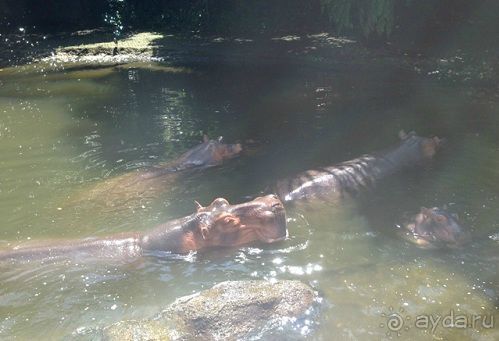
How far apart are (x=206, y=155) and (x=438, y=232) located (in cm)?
379

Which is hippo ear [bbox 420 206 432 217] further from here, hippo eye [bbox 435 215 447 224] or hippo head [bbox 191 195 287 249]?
hippo head [bbox 191 195 287 249]

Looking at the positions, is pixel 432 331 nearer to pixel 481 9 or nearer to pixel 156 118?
pixel 156 118

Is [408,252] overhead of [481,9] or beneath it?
beneath

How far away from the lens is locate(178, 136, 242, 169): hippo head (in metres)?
8.53

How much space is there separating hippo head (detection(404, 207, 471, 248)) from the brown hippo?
11.2 feet

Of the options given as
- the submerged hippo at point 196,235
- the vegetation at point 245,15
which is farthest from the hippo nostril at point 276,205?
the vegetation at point 245,15

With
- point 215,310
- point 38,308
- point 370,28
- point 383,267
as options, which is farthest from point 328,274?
point 370,28

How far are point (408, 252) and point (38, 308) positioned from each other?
378 cm

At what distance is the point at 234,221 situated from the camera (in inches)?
233

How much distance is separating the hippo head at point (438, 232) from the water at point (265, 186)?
152mm

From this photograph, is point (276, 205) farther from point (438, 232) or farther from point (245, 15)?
point (245, 15)

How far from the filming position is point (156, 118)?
1134cm

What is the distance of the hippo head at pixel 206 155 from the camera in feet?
28.0

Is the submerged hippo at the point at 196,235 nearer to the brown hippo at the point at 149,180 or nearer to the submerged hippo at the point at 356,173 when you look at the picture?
the submerged hippo at the point at 356,173
